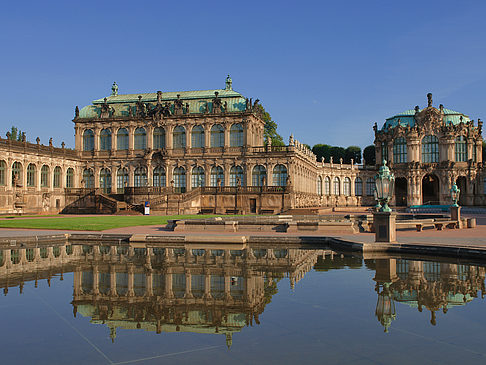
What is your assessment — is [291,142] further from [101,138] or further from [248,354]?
[248,354]

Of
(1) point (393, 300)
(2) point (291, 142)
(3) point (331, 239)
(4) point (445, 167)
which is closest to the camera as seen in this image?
(1) point (393, 300)

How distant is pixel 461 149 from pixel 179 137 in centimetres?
5694

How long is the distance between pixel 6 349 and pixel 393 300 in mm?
8290

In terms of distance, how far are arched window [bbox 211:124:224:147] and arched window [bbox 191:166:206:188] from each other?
4.05 meters

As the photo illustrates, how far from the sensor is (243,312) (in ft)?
34.0

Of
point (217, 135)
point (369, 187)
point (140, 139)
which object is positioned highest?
point (217, 135)

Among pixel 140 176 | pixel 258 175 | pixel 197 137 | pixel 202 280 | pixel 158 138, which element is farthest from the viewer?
pixel 140 176

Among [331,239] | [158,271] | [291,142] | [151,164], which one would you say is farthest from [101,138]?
[158,271]

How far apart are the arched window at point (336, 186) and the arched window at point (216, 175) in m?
33.9

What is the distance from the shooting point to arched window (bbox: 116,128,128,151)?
72812 millimetres

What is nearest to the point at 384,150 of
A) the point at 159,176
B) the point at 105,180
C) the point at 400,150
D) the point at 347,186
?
the point at 400,150

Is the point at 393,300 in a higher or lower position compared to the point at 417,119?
lower

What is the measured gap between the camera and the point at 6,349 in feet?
26.5

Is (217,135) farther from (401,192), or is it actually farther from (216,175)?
(401,192)
